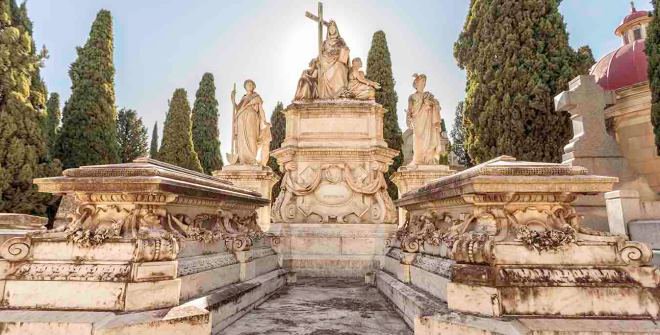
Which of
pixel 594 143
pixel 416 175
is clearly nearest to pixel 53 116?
pixel 416 175

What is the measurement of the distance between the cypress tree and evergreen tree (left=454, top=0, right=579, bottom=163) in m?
17.9

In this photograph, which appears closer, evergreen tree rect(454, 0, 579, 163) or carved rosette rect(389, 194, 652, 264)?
carved rosette rect(389, 194, 652, 264)

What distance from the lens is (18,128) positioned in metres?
13.6

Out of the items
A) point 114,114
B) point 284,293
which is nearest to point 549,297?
point 284,293

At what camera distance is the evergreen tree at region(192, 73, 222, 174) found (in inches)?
1203

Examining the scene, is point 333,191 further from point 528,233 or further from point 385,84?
point 385,84

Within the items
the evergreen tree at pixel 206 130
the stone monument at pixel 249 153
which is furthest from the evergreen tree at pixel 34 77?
the evergreen tree at pixel 206 130

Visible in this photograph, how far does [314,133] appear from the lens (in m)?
8.23

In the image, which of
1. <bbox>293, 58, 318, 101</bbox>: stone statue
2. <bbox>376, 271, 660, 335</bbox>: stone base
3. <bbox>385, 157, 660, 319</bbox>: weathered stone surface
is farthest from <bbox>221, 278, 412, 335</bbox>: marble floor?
<bbox>293, 58, 318, 101</bbox>: stone statue

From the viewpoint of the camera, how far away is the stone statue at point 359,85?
8.72 m

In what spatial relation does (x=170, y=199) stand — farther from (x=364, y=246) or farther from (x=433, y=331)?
(x=364, y=246)

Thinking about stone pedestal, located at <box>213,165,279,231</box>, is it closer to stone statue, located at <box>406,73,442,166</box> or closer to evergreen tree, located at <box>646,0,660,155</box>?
stone statue, located at <box>406,73,442,166</box>

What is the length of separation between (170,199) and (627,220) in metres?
6.80

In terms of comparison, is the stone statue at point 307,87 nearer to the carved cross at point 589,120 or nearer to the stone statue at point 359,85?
the stone statue at point 359,85
